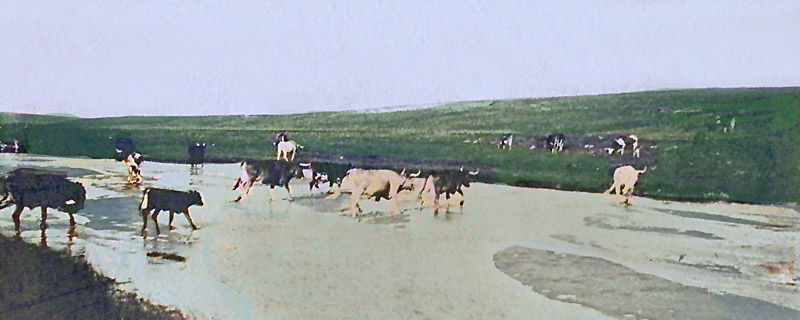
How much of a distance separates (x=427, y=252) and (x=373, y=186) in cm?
21

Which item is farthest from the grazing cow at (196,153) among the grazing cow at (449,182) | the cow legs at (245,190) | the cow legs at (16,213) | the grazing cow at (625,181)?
the grazing cow at (625,181)

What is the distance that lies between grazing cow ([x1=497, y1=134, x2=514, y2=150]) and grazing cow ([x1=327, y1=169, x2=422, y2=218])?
0.23 meters

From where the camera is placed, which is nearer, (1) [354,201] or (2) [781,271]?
(2) [781,271]

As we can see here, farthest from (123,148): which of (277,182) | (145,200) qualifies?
(277,182)

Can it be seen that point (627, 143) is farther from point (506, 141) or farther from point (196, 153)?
point (196, 153)

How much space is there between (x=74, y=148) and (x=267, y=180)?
1.63 feet

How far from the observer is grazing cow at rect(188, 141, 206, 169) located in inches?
55.4

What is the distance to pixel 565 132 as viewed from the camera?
54.7 inches

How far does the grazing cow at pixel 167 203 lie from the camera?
136 centimetres

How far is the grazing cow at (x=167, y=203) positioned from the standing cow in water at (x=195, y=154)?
0.21ft

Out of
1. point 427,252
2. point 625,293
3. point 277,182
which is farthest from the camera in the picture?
point 277,182

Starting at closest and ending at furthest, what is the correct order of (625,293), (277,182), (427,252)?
(625,293) < (427,252) < (277,182)

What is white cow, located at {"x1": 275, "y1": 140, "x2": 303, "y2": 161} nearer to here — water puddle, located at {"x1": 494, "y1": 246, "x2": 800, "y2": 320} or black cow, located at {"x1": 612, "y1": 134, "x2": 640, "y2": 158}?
water puddle, located at {"x1": 494, "y1": 246, "x2": 800, "y2": 320}

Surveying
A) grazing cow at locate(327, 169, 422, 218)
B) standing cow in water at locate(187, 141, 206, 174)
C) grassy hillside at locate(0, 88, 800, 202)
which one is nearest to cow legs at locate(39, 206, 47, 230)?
grassy hillside at locate(0, 88, 800, 202)
